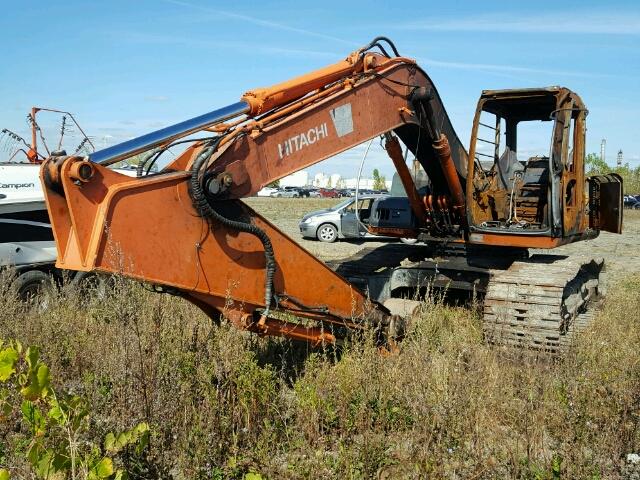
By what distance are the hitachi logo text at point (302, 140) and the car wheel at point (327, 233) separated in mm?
16612

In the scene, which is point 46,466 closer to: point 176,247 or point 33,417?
point 33,417

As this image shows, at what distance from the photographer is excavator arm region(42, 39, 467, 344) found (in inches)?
166

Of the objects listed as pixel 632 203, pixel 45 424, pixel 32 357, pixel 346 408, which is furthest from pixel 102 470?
pixel 632 203

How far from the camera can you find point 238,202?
504cm

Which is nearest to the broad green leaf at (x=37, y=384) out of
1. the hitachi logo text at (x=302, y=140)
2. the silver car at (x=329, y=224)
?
the hitachi logo text at (x=302, y=140)

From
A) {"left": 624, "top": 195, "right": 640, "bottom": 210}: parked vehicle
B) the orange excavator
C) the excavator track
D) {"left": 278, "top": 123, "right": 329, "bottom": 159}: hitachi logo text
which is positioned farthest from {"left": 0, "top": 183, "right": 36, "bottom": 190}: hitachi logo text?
{"left": 624, "top": 195, "right": 640, "bottom": 210}: parked vehicle

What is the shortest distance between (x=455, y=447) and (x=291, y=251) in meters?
2.05

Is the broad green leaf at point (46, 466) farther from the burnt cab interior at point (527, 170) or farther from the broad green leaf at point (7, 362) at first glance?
the burnt cab interior at point (527, 170)

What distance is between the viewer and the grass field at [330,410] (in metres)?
3.96

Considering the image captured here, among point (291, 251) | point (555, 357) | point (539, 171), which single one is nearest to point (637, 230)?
point (539, 171)

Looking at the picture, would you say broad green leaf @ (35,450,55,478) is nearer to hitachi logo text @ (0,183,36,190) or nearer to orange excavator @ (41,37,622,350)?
orange excavator @ (41,37,622,350)

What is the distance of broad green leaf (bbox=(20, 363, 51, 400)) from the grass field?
0.26 meters

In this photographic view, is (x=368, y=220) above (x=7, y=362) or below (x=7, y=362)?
above

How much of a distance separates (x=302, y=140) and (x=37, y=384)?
9.86ft
